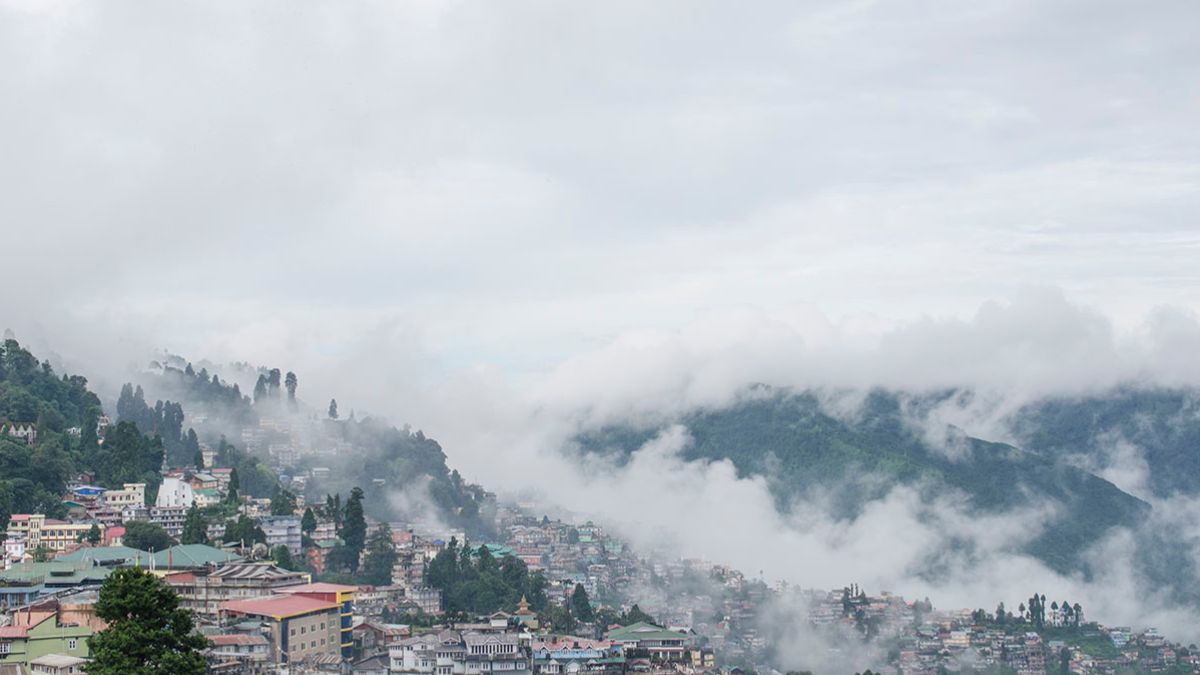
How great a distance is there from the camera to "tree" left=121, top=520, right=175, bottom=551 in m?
64.9

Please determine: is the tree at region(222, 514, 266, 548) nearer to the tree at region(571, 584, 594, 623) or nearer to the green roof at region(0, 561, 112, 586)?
the green roof at region(0, 561, 112, 586)

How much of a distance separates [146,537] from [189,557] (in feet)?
25.8

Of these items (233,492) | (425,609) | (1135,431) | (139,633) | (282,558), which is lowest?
(425,609)

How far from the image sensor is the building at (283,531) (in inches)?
2958

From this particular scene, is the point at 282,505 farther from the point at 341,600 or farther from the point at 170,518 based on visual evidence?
the point at 341,600

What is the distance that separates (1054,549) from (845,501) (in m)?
22.6

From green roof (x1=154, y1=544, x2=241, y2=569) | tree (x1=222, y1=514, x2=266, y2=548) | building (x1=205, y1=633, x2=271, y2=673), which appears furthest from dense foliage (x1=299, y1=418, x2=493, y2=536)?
building (x1=205, y1=633, x2=271, y2=673)

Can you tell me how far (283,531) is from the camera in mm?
76000

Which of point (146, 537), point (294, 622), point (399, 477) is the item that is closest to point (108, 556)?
point (146, 537)

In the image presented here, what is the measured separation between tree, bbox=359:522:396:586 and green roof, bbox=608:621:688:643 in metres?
19.1

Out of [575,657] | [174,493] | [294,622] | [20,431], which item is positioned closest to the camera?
[294,622]

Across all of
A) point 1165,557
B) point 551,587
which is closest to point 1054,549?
point 1165,557

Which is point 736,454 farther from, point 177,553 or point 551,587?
point 177,553

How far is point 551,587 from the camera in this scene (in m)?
82.9
